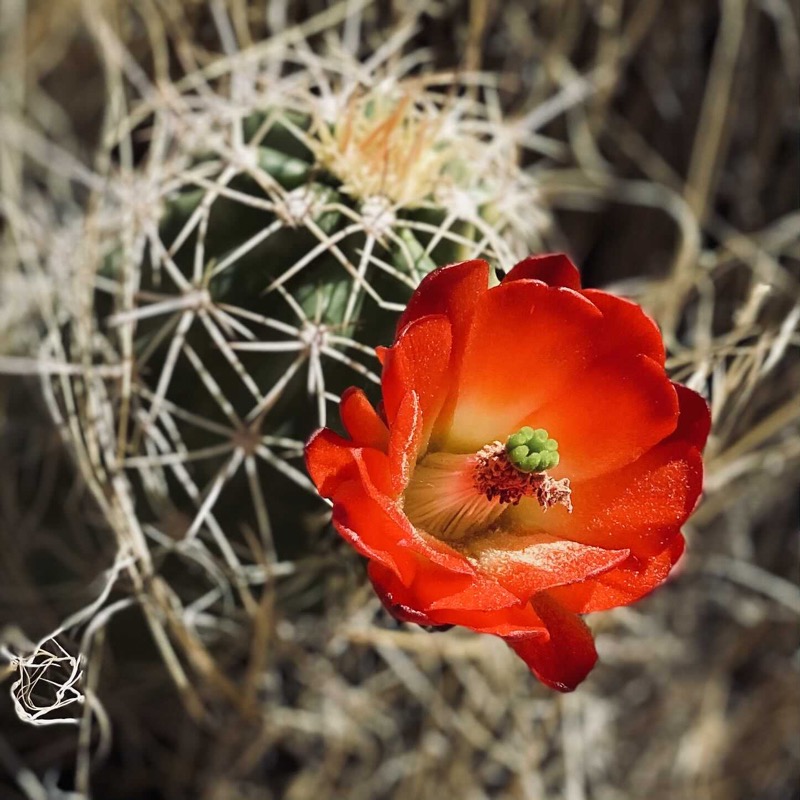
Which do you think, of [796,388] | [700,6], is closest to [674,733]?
[796,388]

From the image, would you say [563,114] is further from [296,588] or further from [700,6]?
[296,588]

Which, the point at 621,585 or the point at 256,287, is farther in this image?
the point at 256,287

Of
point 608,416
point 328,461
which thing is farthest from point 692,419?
point 328,461

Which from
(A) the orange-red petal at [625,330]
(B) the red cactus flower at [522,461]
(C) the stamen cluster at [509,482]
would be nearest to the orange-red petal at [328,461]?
(B) the red cactus flower at [522,461]

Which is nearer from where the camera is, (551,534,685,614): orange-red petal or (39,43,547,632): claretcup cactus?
(551,534,685,614): orange-red petal

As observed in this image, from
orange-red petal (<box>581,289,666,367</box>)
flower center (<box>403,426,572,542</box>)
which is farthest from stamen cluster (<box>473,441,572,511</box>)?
orange-red petal (<box>581,289,666,367</box>)

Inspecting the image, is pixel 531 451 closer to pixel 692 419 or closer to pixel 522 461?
pixel 522 461

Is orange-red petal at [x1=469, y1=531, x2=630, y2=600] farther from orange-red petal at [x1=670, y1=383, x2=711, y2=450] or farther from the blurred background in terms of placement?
the blurred background
